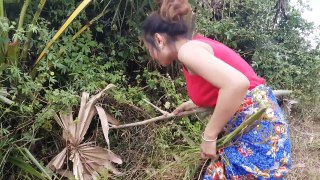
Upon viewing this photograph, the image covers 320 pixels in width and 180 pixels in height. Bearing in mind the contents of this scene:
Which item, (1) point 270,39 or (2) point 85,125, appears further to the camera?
(1) point 270,39

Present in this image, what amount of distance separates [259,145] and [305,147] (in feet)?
6.43

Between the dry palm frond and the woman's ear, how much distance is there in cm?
86

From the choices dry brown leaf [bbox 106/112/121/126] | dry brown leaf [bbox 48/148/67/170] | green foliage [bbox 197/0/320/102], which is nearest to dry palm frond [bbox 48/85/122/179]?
dry brown leaf [bbox 48/148/67/170]

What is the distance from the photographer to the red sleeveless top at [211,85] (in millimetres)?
1662

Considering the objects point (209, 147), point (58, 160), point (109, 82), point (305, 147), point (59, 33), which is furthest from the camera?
point (305, 147)

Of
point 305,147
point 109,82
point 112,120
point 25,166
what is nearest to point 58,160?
point 25,166

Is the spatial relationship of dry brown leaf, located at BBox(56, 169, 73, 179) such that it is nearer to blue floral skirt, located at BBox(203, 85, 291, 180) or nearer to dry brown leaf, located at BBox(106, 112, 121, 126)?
dry brown leaf, located at BBox(106, 112, 121, 126)

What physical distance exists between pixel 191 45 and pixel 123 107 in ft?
4.27

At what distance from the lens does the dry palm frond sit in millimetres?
2469

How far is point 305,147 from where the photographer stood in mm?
3475

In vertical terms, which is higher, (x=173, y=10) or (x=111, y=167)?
(x=173, y=10)

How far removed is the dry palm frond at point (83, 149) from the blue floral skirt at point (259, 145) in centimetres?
92

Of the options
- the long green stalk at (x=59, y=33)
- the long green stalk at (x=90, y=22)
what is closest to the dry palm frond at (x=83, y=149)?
the long green stalk at (x=59, y=33)

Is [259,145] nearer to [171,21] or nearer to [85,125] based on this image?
[171,21]
